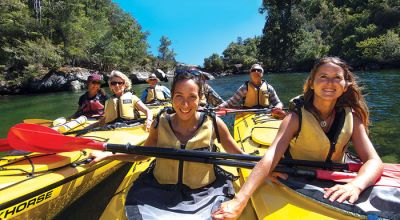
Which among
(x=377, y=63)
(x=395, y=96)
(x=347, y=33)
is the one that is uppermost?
(x=347, y=33)

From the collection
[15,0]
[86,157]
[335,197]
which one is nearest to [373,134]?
[335,197]

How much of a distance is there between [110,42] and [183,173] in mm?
33006

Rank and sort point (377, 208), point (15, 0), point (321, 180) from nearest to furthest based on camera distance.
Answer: point (377, 208), point (321, 180), point (15, 0)

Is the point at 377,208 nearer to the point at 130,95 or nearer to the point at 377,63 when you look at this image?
the point at 130,95

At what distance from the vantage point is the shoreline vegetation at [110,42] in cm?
2575

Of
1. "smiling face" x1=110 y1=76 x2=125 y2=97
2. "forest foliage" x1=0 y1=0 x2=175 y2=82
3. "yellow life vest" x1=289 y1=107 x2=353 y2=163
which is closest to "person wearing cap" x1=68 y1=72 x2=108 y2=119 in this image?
"smiling face" x1=110 y1=76 x2=125 y2=97

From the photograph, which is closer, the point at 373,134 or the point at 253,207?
the point at 253,207

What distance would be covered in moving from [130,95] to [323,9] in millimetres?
50937

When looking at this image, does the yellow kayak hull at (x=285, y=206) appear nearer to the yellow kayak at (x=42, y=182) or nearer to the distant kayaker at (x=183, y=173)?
the distant kayaker at (x=183, y=173)

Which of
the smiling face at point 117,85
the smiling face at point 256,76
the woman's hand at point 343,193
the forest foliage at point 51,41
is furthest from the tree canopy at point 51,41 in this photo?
the woman's hand at point 343,193

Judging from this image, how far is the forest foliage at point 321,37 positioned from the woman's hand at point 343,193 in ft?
93.0

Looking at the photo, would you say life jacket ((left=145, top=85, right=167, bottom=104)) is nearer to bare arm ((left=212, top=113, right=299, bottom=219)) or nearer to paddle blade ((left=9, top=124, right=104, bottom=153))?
paddle blade ((left=9, top=124, right=104, bottom=153))

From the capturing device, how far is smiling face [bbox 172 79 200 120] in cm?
219

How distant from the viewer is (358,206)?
1755 millimetres
